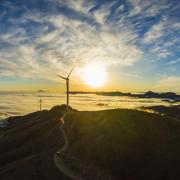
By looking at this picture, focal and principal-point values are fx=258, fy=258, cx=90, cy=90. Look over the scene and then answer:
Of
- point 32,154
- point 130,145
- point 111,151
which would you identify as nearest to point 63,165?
point 111,151

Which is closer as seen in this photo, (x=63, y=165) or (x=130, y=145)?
(x=63, y=165)

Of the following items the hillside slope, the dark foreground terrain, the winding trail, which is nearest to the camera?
the winding trail

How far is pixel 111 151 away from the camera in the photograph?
45.1 metres

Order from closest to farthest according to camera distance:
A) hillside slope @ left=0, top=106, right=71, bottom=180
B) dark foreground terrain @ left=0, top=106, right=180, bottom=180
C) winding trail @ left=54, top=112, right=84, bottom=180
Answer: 1. winding trail @ left=54, top=112, right=84, bottom=180
2. dark foreground terrain @ left=0, top=106, right=180, bottom=180
3. hillside slope @ left=0, top=106, right=71, bottom=180

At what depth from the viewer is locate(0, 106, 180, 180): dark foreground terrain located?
129 ft

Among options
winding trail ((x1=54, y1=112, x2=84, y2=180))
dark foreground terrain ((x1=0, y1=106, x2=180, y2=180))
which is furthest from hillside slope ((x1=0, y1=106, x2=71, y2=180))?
winding trail ((x1=54, y1=112, x2=84, y2=180))

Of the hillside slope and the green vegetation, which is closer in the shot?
the green vegetation

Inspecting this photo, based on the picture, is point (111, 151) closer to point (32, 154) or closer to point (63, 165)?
point (63, 165)

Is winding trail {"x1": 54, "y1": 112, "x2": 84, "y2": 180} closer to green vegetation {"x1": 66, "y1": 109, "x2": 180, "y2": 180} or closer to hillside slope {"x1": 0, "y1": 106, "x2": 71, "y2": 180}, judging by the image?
hillside slope {"x1": 0, "y1": 106, "x2": 71, "y2": 180}

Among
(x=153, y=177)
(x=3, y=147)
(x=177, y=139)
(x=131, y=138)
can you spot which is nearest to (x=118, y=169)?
(x=153, y=177)

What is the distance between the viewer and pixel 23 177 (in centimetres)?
4184

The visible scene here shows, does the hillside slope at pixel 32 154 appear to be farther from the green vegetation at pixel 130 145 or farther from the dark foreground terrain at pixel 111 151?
the green vegetation at pixel 130 145

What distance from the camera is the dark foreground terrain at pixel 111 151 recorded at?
1544 inches

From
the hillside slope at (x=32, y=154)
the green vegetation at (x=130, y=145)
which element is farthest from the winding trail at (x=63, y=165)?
the green vegetation at (x=130, y=145)
